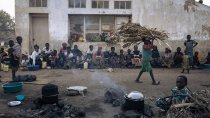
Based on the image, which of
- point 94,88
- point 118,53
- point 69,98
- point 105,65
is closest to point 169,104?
point 69,98

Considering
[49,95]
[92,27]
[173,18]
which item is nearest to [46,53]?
[92,27]

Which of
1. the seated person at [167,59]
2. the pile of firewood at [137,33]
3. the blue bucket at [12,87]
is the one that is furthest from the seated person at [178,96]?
the seated person at [167,59]

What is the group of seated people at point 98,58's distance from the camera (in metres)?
15.2

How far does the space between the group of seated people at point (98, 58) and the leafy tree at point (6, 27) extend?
1205 cm

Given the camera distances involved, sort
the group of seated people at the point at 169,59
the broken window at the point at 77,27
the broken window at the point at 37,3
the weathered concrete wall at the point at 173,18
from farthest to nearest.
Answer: the broken window at the point at 77,27 < the weathered concrete wall at the point at 173,18 < the broken window at the point at 37,3 < the group of seated people at the point at 169,59

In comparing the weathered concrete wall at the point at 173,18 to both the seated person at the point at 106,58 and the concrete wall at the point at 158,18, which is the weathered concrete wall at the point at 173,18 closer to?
the concrete wall at the point at 158,18

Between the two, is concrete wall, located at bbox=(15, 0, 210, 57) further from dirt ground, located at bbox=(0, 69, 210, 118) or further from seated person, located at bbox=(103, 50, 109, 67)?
dirt ground, located at bbox=(0, 69, 210, 118)

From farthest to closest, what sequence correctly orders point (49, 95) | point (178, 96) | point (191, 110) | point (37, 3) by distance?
point (37, 3) < point (49, 95) < point (178, 96) < point (191, 110)

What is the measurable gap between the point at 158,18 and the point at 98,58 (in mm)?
4724

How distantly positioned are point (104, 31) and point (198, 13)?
19.1ft

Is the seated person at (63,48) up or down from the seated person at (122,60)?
up

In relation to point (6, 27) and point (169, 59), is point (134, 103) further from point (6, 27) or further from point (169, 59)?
point (6, 27)

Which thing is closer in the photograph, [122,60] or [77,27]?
[122,60]

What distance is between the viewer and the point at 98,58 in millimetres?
15281
